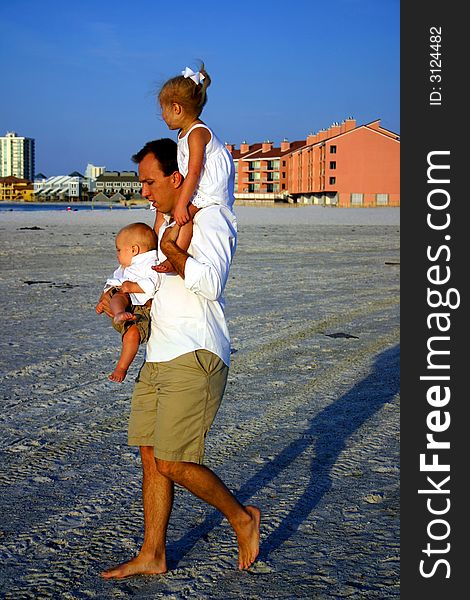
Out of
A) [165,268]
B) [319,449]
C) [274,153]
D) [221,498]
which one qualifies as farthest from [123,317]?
[274,153]

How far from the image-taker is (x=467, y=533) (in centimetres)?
316

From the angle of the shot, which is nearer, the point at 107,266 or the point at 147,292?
the point at 147,292

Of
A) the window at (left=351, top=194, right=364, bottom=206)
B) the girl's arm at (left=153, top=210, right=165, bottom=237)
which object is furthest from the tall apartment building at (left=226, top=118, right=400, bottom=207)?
the girl's arm at (left=153, top=210, right=165, bottom=237)

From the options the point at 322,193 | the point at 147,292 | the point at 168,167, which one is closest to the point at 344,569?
the point at 147,292

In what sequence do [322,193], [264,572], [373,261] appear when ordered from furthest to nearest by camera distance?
1. [322,193]
2. [373,261]
3. [264,572]

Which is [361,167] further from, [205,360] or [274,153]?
[205,360]

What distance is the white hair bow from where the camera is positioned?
11.4 feet

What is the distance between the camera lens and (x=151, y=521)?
3684 mm

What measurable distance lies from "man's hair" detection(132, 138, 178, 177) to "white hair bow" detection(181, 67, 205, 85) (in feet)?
0.85

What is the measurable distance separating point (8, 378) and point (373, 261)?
13.0 metres

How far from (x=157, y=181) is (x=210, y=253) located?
1.25ft

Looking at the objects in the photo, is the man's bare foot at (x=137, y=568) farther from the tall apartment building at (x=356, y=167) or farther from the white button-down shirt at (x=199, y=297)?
the tall apartment building at (x=356, y=167)

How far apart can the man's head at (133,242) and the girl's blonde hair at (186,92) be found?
0.52m

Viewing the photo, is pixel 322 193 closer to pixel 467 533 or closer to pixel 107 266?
pixel 107 266
